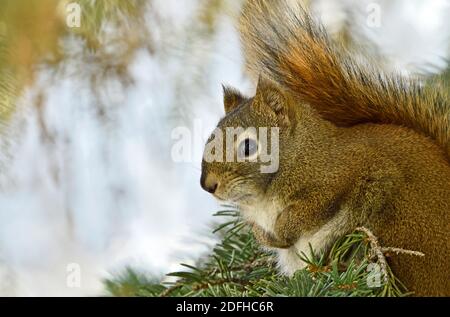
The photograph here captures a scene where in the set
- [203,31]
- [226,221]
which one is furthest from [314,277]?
[203,31]

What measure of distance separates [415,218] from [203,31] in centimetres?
58

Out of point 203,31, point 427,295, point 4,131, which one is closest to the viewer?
point 427,295

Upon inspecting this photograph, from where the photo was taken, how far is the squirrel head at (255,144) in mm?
1614

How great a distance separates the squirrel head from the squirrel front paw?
2.2 inches

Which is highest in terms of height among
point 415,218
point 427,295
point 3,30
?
point 3,30

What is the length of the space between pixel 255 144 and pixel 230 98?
20 cm

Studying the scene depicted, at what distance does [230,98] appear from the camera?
5.89 feet

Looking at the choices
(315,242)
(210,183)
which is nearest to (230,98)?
(210,183)

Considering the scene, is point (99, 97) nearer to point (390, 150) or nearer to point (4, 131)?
point (4, 131)

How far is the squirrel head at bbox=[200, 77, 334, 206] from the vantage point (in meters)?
1.61

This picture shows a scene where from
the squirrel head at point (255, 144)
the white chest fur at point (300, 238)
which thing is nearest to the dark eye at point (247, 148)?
the squirrel head at point (255, 144)

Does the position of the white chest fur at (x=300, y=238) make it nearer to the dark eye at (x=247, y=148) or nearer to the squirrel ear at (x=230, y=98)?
the dark eye at (x=247, y=148)

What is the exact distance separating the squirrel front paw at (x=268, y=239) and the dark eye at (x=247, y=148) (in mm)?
142

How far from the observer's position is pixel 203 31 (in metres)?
1.76
